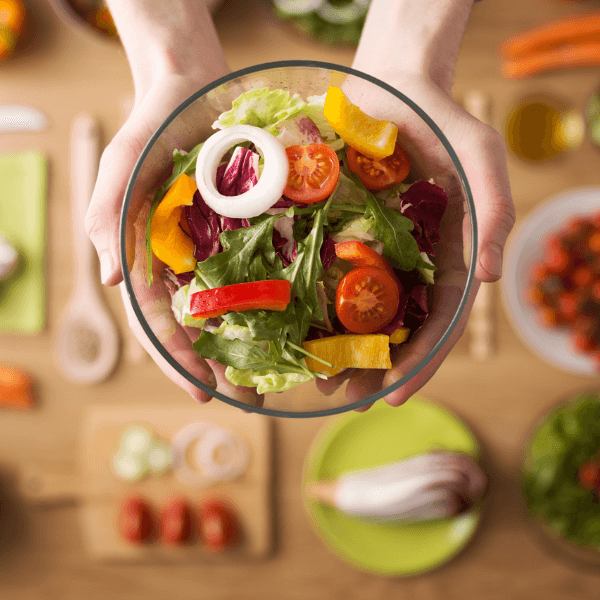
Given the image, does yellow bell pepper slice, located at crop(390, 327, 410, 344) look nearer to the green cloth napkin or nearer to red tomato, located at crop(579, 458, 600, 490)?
red tomato, located at crop(579, 458, 600, 490)

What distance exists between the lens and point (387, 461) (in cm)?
198

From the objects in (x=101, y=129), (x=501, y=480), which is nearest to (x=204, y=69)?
(x=101, y=129)

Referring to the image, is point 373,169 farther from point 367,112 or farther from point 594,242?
point 594,242

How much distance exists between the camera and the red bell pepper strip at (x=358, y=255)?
0.97 meters

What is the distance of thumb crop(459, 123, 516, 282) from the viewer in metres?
1.20

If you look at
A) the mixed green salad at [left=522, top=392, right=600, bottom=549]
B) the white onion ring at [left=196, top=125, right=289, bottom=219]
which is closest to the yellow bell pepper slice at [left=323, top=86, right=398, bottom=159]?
the white onion ring at [left=196, top=125, right=289, bottom=219]

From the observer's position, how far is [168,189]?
1042 millimetres

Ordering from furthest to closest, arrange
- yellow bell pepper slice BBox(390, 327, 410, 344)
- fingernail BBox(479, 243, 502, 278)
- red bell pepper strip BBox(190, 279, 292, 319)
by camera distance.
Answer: fingernail BBox(479, 243, 502, 278) → yellow bell pepper slice BBox(390, 327, 410, 344) → red bell pepper strip BBox(190, 279, 292, 319)

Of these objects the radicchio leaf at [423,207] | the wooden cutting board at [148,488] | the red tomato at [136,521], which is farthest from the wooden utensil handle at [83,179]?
the radicchio leaf at [423,207]

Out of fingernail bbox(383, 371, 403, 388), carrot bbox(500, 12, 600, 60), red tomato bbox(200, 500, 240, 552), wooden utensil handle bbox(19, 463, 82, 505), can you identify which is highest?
carrot bbox(500, 12, 600, 60)

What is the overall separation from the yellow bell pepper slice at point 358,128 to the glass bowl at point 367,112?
63 millimetres

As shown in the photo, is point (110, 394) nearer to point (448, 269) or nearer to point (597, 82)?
point (448, 269)

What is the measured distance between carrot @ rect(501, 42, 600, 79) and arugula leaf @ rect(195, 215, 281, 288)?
1399mm

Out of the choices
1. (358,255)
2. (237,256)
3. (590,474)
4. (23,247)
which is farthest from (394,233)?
(23,247)
